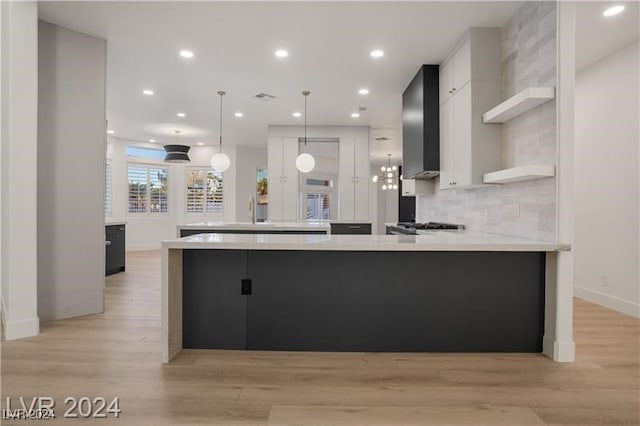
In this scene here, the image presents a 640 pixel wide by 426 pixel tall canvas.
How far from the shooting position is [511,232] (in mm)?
3111

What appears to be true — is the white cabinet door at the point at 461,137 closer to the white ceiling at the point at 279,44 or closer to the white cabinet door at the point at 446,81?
the white cabinet door at the point at 446,81

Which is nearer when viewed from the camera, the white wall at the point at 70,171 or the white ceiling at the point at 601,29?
the white ceiling at the point at 601,29

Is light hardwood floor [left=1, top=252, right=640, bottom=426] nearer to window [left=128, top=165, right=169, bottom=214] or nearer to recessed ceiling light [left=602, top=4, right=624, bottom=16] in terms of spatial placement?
recessed ceiling light [left=602, top=4, right=624, bottom=16]

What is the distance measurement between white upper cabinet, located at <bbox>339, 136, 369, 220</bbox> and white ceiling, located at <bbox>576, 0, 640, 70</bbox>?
387cm

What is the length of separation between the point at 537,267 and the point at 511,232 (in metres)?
0.51

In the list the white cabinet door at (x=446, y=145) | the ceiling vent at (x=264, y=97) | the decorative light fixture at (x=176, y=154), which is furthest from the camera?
the decorative light fixture at (x=176, y=154)

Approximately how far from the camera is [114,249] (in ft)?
19.9

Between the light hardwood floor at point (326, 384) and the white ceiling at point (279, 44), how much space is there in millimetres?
2811

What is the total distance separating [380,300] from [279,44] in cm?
275

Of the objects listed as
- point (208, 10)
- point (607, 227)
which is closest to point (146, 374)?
point (208, 10)

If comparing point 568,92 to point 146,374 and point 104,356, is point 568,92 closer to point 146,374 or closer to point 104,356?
point 146,374

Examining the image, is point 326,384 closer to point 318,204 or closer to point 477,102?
point 477,102

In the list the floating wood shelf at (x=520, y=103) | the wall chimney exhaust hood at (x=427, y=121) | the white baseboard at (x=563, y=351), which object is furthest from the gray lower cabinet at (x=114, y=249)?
the white baseboard at (x=563, y=351)

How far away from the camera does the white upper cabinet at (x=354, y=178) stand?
23.8ft
